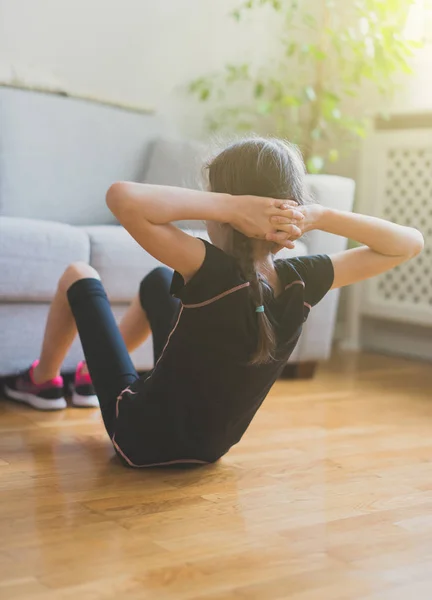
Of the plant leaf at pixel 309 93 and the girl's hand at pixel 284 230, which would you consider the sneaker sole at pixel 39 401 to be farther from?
the plant leaf at pixel 309 93

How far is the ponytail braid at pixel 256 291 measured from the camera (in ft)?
4.48

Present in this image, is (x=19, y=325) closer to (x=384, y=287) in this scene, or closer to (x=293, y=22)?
(x=384, y=287)

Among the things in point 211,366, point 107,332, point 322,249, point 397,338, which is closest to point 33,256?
point 107,332

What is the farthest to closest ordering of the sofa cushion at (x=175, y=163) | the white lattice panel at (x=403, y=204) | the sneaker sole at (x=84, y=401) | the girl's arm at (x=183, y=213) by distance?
the white lattice panel at (x=403, y=204) < the sofa cushion at (x=175, y=163) < the sneaker sole at (x=84, y=401) < the girl's arm at (x=183, y=213)

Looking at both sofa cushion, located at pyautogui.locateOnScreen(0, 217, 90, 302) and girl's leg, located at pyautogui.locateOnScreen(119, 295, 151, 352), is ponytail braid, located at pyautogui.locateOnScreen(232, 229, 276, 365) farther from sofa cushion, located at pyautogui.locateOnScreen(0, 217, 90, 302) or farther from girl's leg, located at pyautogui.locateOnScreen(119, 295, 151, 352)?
sofa cushion, located at pyautogui.locateOnScreen(0, 217, 90, 302)

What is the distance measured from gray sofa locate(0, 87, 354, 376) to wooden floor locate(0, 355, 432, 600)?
0.93ft

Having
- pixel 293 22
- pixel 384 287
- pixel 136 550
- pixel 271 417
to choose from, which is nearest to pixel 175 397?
pixel 136 550

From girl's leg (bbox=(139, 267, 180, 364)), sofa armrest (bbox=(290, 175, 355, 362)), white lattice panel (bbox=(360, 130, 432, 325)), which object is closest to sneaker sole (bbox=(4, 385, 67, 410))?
girl's leg (bbox=(139, 267, 180, 364))

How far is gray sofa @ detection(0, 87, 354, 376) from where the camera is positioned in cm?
209

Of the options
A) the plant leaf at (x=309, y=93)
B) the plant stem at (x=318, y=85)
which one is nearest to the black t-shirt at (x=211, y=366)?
the plant leaf at (x=309, y=93)

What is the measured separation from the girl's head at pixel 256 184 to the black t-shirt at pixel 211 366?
2 centimetres

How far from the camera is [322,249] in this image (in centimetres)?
262

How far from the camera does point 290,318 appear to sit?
4.72 feet

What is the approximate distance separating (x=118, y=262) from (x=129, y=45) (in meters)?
1.32
